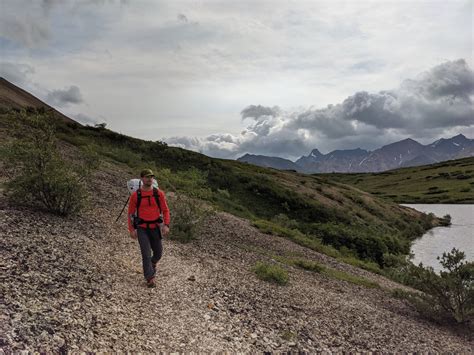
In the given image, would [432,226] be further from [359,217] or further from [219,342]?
[219,342]

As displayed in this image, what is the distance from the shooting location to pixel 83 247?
46.6 ft

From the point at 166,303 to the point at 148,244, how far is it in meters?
2.12

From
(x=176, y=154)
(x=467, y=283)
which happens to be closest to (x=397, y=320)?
(x=467, y=283)

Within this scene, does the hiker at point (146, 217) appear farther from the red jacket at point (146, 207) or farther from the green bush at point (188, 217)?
the green bush at point (188, 217)

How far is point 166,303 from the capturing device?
38.8 ft

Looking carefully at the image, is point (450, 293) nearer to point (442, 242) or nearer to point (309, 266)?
point (309, 266)

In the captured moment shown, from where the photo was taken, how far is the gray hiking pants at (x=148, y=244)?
1256 cm

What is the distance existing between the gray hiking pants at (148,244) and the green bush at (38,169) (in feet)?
20.0

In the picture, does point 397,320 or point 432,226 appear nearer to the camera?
point 397,320

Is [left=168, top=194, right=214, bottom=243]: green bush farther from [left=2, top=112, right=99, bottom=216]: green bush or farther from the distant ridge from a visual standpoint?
the distant ridge

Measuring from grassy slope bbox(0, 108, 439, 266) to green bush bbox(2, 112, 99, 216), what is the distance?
14694 millimetres

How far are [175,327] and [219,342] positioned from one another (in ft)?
4.36

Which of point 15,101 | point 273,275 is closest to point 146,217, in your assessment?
point 273,275

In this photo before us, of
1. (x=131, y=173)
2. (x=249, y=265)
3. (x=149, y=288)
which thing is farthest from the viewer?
(x=131, y=173)
